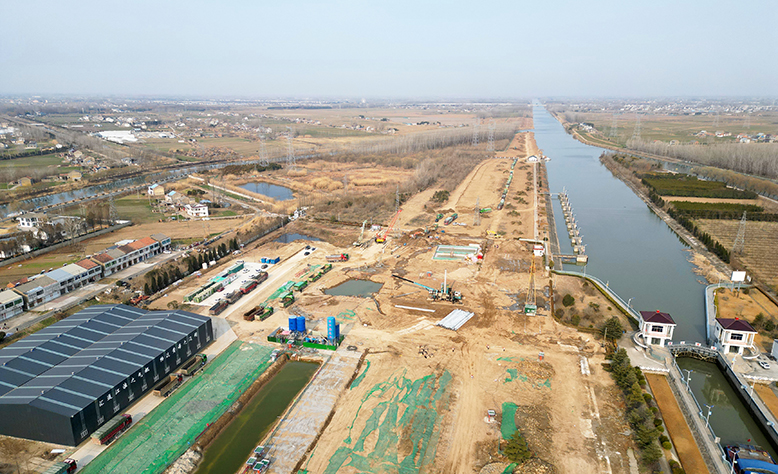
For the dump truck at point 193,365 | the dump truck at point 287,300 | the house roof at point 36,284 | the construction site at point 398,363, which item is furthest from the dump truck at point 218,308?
the house roof at point 36,284

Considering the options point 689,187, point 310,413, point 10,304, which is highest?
point 689,187

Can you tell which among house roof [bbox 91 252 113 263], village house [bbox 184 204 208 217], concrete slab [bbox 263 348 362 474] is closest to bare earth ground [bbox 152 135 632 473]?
concrete slab [bbox 263 348 362 474]

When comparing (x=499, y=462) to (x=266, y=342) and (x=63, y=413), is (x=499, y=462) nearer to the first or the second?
(x=266, y=342)

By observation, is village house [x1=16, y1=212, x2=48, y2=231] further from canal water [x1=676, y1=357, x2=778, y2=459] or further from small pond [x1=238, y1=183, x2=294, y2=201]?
canal water [x1=676, y1=357, x2=778, y2=459]

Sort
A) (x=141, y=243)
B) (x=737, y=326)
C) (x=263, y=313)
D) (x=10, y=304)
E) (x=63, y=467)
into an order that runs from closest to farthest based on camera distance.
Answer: (x=63, y=467), (x=737, y=326), (x=10, y=304), (x=263, y=313), (x=141, y=243)

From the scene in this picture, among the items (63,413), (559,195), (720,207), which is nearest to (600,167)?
(559,195)

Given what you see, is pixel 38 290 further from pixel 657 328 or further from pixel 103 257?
pixel 657 328

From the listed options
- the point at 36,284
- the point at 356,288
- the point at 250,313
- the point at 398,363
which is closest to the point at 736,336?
the point at 398,363
